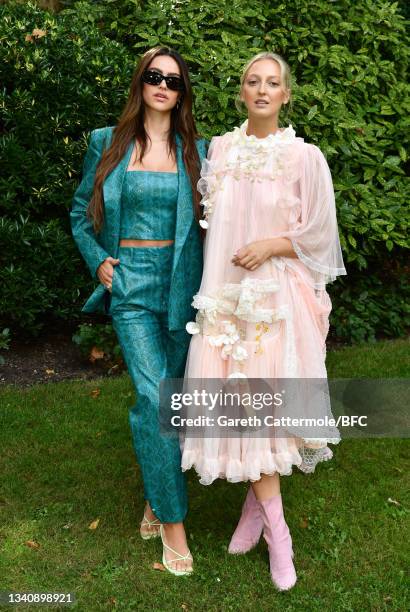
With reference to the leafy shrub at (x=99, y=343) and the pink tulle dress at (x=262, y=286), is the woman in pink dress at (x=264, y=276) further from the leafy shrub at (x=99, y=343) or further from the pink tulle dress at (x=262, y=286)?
the leafy shrub at (x=99, y=343)

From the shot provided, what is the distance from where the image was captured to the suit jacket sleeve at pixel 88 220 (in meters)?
→ 3.10

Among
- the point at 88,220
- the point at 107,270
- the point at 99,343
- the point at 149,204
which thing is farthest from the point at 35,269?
the point at 149,204

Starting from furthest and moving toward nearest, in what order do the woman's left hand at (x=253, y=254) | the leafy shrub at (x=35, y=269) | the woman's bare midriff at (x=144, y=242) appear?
the leafy shrub at (x=35, y=269), the woman's bare midriff at (x=144, y=242), the woman's left hand at (x=253, y=254)

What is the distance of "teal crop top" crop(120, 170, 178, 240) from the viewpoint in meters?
2.98

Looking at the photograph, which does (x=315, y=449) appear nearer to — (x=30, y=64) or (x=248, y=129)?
(x=248, y=129)

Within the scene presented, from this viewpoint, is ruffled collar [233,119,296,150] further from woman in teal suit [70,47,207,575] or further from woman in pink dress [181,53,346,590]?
woman in teal suit [70,47,207,575]

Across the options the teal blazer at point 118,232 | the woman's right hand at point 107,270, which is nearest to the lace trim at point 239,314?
the teal blazer at point 118,232

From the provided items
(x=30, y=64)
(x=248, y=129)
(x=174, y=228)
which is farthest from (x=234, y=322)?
(x=30, y=64)

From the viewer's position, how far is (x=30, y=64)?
15.7 ft

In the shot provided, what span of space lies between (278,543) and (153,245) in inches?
48.7

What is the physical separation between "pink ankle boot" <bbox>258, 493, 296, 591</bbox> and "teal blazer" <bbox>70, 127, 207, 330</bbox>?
30.1 inches

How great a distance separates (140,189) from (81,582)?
5.01ft

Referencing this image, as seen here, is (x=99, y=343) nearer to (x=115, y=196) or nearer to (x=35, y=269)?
(x=35, y=269)

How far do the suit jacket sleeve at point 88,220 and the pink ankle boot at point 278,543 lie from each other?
1.14 meters
